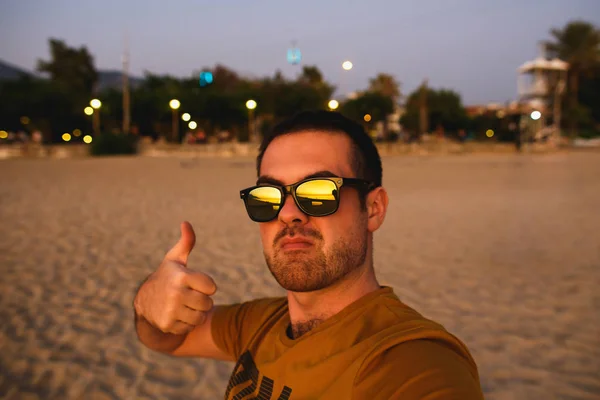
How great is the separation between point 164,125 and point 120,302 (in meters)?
48.4

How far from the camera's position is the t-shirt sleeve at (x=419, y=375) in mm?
1204

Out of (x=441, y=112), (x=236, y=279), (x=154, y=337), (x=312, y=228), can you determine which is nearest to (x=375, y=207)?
(x=312, y=228)

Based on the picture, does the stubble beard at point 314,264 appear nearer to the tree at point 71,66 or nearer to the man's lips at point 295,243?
the man's lips at point 295,243

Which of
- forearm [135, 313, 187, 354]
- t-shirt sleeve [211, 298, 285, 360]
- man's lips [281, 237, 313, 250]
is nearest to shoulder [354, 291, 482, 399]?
man's lips [281, 237, 313, 250]

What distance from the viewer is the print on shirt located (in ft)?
5.21

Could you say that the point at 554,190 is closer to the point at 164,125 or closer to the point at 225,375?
the point at 225,375

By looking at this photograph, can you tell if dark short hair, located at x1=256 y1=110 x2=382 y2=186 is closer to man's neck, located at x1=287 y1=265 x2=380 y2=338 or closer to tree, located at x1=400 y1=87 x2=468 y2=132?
man's neck, located at x1=287 y1=265 x2=380 y2=338

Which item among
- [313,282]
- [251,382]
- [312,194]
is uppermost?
[312,194]

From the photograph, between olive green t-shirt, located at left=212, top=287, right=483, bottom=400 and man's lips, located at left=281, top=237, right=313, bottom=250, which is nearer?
olive green t-shirt, located at left=212, top=287, right=483, bottom=400

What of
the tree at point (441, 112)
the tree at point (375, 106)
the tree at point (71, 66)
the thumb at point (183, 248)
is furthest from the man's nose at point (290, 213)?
the tree at point (71, 66)

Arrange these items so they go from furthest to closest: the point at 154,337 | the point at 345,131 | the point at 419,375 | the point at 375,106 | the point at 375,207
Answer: the point at 375,106, the point at 154,337, the point at 375,207, the point at 345,131, the point at 419,375

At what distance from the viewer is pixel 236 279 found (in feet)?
21.0

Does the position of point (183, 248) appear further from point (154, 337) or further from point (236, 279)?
point (236, 279)

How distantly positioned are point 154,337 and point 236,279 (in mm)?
4383
